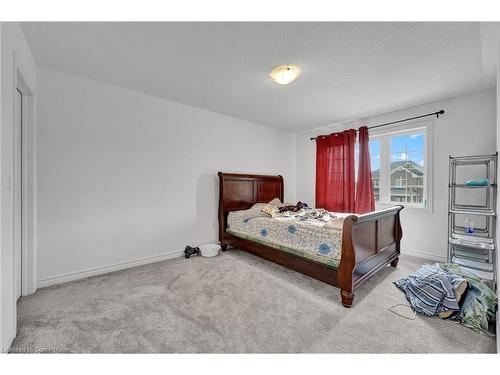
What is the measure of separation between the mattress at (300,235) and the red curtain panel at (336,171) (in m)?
1.37

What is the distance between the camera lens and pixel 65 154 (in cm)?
225

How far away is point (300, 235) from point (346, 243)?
55cm

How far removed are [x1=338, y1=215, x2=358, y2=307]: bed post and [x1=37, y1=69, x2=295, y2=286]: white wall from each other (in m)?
2.15

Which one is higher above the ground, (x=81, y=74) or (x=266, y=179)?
(x=81, y=74)

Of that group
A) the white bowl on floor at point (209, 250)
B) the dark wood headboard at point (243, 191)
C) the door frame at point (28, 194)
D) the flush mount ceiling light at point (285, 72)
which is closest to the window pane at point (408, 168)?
the dark wood headboard at point (243, 191)

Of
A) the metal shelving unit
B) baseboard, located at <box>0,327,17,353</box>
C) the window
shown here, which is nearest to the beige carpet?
baseboard, located at <box>0,327,17,353</box>

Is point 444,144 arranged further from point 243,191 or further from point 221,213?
point 221,213

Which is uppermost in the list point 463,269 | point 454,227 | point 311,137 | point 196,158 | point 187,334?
point 311,137

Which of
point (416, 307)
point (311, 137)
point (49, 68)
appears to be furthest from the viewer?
point (311, 137)

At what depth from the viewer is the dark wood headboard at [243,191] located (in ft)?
11.2
